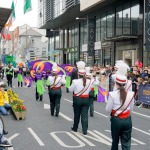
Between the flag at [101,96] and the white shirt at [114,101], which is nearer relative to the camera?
the white shirt at [114,101]

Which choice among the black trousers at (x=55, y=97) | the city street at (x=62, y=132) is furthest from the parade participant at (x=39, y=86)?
the black trousers at (x=55, y=97)

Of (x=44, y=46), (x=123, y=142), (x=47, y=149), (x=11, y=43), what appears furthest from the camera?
(x=11, y=43)

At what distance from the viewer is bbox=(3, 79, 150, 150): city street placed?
8.21m

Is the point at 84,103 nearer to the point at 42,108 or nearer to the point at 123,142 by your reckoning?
the point at 123,142

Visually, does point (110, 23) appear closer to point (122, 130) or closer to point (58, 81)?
point (58, 81)

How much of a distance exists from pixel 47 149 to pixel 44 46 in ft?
365

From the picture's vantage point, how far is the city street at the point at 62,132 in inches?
323

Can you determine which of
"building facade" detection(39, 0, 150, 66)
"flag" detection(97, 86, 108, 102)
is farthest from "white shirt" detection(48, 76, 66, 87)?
"building facade" detection(39, 0, 150, 66)

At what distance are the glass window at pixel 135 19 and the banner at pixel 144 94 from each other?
46.7 ft

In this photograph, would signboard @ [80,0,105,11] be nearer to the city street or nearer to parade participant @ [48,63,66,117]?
the city street

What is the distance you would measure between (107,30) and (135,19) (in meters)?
6.91

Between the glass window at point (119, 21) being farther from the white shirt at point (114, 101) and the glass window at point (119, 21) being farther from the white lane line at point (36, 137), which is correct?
the white shirt at point (114, 101)

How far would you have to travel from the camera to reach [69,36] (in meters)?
53.8

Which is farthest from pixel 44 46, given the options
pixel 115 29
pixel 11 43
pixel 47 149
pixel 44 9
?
pixel 47 149
